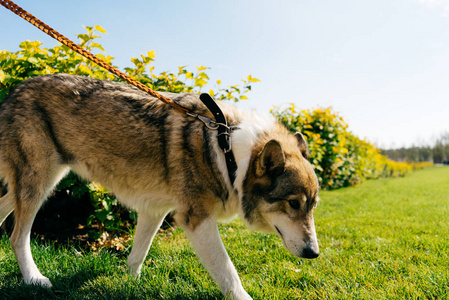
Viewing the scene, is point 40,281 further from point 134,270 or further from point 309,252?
point 309,252

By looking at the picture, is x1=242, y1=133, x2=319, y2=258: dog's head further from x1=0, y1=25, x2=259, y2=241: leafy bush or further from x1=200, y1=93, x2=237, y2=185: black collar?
x1=0, y1=25, x2=259, y2=241: leafy bush

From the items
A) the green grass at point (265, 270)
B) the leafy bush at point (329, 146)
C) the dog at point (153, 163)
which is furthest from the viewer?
the leafy bush at point (329, 146)

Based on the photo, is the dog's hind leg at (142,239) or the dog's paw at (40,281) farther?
the dog's hind leg at (142,239)

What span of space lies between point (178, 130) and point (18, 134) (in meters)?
1.34

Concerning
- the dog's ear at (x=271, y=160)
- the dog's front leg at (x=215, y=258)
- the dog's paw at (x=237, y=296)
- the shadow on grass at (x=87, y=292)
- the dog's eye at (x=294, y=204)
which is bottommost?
the shadow on grass at (x=87, y=292)

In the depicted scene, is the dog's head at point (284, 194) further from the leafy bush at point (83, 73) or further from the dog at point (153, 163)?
the leafy bush at point (83, 73)

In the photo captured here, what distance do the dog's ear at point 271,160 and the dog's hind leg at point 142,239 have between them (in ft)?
3.55

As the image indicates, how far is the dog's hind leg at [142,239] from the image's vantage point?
2.95 m

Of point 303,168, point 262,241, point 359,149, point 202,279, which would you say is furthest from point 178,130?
point 359,149

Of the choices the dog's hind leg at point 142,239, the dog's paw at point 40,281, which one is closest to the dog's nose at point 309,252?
the dog's hind leg at point 142,239

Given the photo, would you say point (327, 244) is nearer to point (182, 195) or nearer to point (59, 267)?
point (182, 195)

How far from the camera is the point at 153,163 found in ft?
8.80

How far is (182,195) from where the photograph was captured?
254 cm

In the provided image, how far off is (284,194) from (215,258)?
0.69 m
